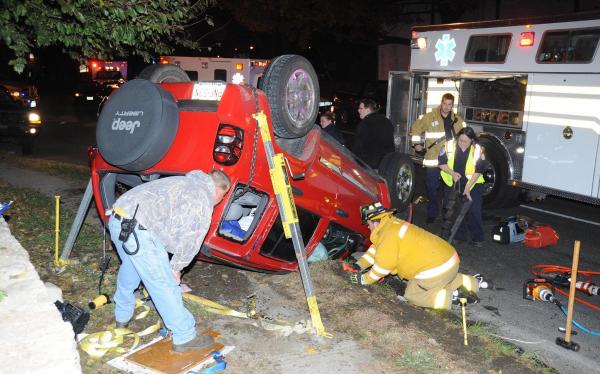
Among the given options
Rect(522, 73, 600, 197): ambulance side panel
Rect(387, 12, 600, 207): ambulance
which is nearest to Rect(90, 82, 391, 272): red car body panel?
Rect(387, 12, 600, 207): ambulance

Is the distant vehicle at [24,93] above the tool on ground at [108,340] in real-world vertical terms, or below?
above

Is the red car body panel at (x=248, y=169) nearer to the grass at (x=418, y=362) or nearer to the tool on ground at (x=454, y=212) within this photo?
the grass at (x=418, y=362)

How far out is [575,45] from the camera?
327 inches

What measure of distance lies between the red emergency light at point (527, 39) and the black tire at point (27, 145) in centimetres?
995

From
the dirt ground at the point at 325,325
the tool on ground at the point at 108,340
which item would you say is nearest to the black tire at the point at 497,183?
the dirt ground at the point at 325,325

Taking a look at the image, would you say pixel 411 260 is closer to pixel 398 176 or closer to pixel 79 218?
pixel 398 176

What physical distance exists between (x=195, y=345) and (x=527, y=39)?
24.0ft

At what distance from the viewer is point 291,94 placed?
4777mm

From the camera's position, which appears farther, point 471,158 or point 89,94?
Answer: point 89,94

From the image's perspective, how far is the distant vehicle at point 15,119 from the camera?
1244 centimetres

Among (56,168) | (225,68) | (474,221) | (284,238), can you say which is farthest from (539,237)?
(225,68)

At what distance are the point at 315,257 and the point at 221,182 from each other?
2061 millimetres

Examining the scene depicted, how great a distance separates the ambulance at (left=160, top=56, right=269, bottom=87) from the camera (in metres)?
16.1

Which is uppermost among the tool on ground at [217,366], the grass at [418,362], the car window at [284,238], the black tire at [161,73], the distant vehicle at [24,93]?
the black tire at [161,73]
